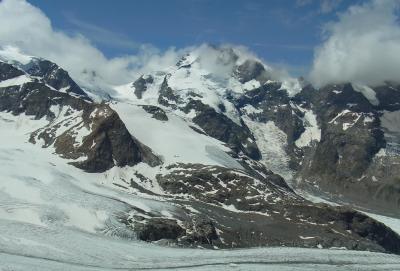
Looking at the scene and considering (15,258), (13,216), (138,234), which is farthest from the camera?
(138,234)

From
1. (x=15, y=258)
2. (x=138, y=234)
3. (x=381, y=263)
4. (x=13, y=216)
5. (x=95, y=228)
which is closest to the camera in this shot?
(x=15, y=258)

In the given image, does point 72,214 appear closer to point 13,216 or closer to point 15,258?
point 13,216

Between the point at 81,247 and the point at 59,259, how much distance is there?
35.7 feet

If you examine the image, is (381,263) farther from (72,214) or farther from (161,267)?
(72,214)

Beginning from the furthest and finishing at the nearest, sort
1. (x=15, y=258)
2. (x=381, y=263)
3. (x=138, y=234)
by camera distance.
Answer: (x=138, y=234), (x=381, y=263), (x=15, y=258)

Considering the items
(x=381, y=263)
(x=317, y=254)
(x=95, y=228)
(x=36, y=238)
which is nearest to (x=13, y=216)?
(x=95, y=228)

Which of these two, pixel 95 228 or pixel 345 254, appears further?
pixel 95 228

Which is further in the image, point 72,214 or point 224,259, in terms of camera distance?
point 72,214

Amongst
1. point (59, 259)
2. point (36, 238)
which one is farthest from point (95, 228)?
point (59, 259)

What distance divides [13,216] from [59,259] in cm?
5508

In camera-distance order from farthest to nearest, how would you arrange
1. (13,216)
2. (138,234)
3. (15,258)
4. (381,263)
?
(138,234) → (13,216) → (381,263) → (15,258)

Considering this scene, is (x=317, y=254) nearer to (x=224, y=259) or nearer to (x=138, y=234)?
(x=224, y=259)

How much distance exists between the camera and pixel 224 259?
4806 inches

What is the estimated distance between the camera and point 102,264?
368 ft
